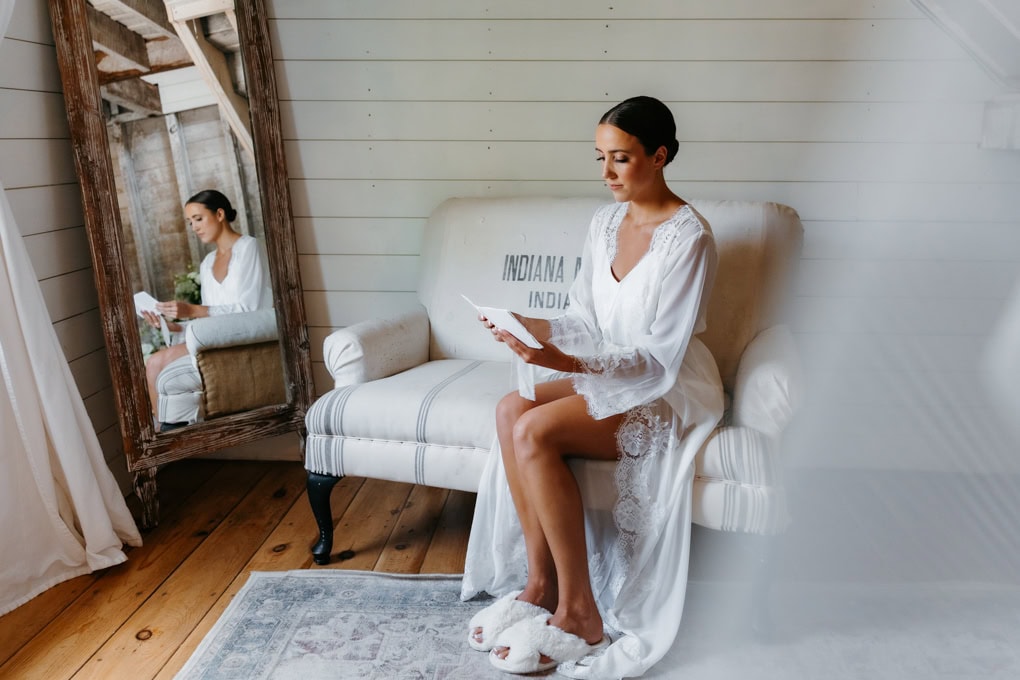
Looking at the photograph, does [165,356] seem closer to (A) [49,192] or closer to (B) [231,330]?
(B) [231,330]

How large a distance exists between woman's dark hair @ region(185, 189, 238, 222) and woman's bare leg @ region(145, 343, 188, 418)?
1.31 feet

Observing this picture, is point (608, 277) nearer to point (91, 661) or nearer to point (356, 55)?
point (356, 55)

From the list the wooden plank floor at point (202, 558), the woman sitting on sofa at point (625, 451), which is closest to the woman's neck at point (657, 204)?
the woman sitting on sofa at point (625, 451)

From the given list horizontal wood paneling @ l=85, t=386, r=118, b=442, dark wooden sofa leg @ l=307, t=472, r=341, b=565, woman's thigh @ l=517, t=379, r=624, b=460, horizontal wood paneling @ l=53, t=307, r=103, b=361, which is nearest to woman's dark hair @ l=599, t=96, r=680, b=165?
woman's thigh @ l=517, t=379, r=624, b=460

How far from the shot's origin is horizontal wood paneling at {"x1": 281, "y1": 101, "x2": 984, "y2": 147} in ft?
7.45

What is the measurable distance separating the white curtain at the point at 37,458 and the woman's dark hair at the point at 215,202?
502 millimetres

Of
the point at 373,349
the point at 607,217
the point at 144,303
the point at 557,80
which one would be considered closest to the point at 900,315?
the point at 607,217

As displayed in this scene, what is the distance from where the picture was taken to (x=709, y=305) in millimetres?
2027

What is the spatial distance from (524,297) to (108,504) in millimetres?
1242

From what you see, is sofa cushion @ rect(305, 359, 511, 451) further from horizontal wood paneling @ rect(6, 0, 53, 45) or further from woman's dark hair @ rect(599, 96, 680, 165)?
horizontal wood paneling @ rect(6, 0, 53, 45)

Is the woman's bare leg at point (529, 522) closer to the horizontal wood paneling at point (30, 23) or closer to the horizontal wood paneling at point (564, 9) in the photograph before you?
the horizontal wood paneling at point (564, 9)

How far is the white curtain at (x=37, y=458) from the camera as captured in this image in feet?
5.91

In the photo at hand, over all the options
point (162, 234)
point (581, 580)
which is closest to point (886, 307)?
point (581, 580)

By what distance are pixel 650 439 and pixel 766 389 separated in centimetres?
27
